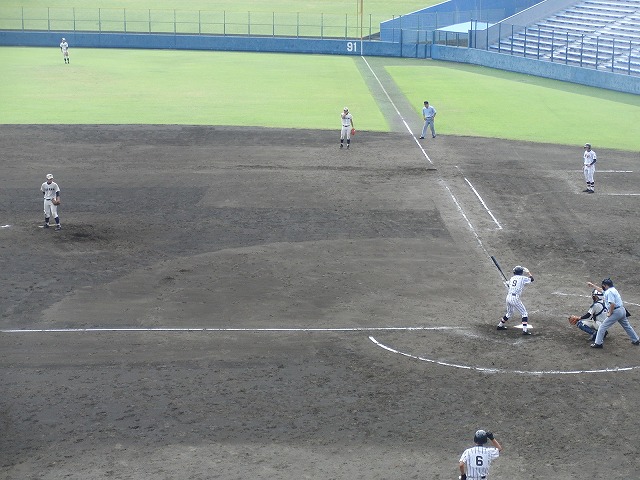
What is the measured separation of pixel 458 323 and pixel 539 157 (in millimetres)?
18127

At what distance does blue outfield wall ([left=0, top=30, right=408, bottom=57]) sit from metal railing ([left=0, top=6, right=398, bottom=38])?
4.51 meters

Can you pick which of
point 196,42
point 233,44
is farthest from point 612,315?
point 196,42

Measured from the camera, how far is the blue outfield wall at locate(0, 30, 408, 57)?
74.5 m

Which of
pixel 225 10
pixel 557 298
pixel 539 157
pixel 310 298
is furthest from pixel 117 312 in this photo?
pixel 225 10

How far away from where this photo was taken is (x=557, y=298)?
2194 cm

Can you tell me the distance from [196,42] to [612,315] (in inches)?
2452

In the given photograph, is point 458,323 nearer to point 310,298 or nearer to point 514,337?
point 514,337

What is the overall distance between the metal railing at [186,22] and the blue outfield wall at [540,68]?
12.1 meters

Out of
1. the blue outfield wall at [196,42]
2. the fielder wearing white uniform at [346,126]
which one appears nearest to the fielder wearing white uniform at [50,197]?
the fielder wearing white uniform at [346,126]

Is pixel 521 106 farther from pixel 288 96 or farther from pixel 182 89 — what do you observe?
pixel 182 89

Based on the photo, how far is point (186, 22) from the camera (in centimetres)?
8650

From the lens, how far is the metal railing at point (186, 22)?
274 ft

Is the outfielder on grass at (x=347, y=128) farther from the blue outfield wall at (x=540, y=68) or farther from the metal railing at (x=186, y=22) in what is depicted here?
the metal railing at (x=186, y=22)

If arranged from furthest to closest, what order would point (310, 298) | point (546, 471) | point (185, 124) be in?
1. point (185, 124)
2. point (310, 298)
3. point (546, 471)
